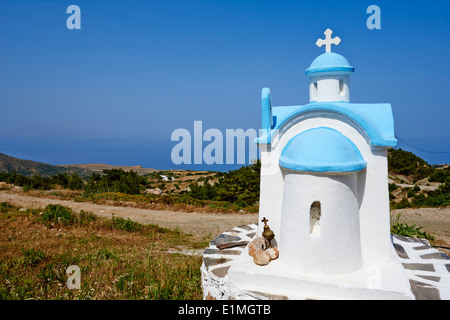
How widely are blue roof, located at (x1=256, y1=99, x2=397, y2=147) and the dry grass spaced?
3.06m

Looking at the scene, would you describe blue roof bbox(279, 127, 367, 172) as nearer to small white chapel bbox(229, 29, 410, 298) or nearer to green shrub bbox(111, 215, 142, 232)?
small white chapel bbox(229, 29, 410, 298)

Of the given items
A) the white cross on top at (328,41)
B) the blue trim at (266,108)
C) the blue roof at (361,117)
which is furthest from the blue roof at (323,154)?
the white cross on top at (328,41)

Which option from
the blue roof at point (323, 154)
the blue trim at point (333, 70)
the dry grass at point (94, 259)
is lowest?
the dry grass at point (94, 259)

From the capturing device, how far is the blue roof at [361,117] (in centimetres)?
480

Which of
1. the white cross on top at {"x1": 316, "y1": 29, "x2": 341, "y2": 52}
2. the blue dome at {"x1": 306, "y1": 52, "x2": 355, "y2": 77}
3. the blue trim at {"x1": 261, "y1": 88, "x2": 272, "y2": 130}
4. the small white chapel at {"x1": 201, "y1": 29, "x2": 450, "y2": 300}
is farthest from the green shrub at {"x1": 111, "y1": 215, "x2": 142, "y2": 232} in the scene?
the white cross on top at {"x1": 316, "y1": 29, "x2": 341, "y2": 52}

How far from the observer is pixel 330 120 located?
201 inches

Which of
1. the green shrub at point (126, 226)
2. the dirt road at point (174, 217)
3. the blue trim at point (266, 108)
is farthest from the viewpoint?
the dirt road at point (174, 217)

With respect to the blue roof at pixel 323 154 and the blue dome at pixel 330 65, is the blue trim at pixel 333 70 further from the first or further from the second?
the blue roof at pixel 323 154

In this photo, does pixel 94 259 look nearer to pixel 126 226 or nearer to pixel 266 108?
pixel 126 226

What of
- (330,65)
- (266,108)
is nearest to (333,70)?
(330,65)

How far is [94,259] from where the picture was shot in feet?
23.0

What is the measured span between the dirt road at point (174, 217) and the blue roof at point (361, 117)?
20.3ft
